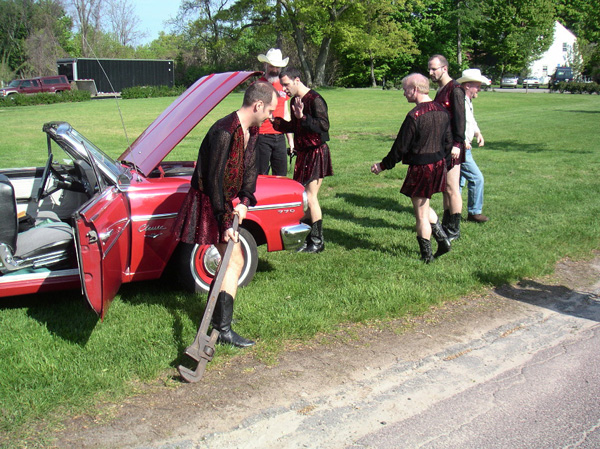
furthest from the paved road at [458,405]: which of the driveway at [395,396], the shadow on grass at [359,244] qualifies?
the shadow on grass at [359,244]

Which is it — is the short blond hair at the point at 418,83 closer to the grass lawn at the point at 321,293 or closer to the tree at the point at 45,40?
the grass lawn at the point at 321,293

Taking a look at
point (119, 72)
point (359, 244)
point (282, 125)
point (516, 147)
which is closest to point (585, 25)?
point (119, 72)

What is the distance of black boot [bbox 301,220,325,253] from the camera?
6.40 meters

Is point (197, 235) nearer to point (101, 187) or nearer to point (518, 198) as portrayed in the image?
point (101, 187)

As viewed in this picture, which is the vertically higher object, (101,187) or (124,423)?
(101,187)

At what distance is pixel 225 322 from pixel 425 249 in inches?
102

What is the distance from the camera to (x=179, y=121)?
16.4 feet

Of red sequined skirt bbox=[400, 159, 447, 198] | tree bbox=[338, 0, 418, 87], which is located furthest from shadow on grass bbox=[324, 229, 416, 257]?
tree bbox=[338, 0, 418, 87]

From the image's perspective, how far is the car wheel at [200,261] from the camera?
4.86 m

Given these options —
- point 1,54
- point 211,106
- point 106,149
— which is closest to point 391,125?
point 106,149

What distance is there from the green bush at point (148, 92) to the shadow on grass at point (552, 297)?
40736mm

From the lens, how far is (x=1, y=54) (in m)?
60.8

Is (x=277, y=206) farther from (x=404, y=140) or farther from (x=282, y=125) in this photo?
(x=282, y=125)

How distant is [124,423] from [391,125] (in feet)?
63.3
